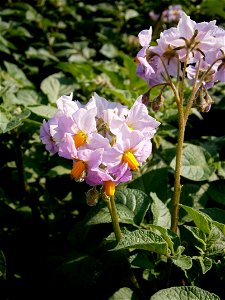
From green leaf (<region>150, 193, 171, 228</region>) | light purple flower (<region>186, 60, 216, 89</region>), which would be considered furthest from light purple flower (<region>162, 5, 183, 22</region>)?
green leaf (<region>150, 193, 171, 228</region>)

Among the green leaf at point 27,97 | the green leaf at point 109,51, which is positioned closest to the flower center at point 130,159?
the green leaf at point 27,97

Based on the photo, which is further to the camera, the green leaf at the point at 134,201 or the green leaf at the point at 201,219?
the green leaf at the point at 134,201

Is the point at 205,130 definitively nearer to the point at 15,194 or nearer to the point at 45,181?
the point at 45,181

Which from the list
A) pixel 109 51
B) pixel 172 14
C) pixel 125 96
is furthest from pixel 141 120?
pixel 172 14

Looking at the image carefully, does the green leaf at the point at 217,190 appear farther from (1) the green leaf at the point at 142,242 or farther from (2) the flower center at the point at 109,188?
(2) the flower center at the point at 109,188

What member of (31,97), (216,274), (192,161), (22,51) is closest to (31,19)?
(22,51)

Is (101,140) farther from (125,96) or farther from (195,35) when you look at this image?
(125,96)
